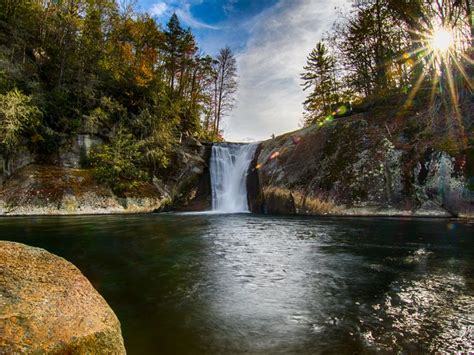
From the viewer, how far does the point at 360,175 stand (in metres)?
13.0

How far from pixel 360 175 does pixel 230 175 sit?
9.31 m

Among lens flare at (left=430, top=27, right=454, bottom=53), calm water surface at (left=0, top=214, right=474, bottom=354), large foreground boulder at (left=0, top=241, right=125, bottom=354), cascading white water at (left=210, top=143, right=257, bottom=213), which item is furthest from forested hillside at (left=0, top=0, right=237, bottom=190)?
lens flare at (left=430, top=27, right=454, bottom=53)

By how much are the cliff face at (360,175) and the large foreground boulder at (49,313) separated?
40.2 ft

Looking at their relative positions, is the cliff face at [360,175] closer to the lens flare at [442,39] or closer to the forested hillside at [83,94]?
the lens flare at [442,39]

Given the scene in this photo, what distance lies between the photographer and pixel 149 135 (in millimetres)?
19219

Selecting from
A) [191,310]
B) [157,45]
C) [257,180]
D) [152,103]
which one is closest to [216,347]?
[191,310]

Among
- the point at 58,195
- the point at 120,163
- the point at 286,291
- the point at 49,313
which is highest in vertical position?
the point at 120,163

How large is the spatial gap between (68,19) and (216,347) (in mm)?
22066

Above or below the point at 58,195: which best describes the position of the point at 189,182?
above

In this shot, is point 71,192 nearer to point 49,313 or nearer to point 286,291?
point 286,291

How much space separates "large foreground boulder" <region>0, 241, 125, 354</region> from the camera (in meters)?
1.51

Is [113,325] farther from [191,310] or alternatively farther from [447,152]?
[447,152]

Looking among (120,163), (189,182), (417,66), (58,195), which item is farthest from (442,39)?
(58,195)

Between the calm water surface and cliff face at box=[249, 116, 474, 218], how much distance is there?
429cm
